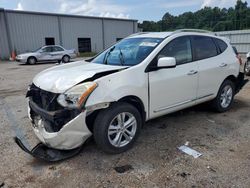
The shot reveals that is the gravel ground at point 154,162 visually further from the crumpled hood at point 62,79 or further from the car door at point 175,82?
the crumpled hood at point 62,79

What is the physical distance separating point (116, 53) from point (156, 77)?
1.04 meters

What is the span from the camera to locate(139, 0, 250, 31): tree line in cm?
6297

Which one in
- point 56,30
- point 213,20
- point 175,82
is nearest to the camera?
point 175,82

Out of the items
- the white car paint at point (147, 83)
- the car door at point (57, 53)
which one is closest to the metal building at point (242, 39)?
the car door at point (57, 53)

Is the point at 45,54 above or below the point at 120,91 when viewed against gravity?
below

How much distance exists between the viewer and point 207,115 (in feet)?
16.2

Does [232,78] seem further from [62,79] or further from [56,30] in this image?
[56,30]

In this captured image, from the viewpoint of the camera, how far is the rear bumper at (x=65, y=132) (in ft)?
9.55

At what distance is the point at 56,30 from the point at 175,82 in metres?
24.9

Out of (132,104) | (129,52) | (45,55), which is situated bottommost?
(45,55)

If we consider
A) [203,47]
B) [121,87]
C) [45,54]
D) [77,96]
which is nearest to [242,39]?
[45,54]

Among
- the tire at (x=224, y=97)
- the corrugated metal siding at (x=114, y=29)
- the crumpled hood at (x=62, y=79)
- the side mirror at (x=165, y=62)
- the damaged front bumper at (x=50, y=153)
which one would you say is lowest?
the damaged front bumper at (x=50, y=153)

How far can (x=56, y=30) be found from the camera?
26062 mm

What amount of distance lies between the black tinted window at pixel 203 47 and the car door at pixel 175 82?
19cm
